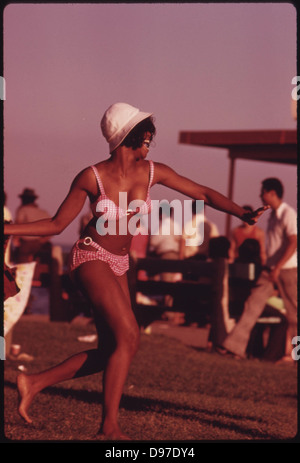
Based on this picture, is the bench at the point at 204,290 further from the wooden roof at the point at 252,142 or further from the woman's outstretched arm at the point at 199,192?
the woman's outstretched arm at the point at 199,192

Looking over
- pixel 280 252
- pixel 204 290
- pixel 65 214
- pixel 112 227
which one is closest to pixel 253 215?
pixel 112 227

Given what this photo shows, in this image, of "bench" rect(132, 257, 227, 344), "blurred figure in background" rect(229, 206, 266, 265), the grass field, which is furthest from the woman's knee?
"blurred figure in background" rect(229, 206, 266, 265)

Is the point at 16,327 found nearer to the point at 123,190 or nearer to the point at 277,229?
the point at 277,229

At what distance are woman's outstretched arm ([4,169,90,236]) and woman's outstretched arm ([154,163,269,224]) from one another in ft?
1.27

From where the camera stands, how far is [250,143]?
61.3 feet

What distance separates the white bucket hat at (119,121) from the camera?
4824 millimetres

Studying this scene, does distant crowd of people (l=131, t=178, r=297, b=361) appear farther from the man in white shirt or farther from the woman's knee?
the woman's knee

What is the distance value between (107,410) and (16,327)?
26.0 ft

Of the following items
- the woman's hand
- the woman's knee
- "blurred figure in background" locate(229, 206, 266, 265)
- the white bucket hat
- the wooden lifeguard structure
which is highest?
the wooden lifeguard structure

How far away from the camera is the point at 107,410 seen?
4.88 meters

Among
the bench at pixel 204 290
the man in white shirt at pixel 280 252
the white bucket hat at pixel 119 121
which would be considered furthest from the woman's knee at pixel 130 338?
the bench at pixel 204 290

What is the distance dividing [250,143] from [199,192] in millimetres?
13699

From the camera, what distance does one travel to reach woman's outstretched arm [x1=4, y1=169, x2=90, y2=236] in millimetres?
4852

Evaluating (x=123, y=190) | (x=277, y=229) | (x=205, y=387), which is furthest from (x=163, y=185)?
(x=277, y=229)
